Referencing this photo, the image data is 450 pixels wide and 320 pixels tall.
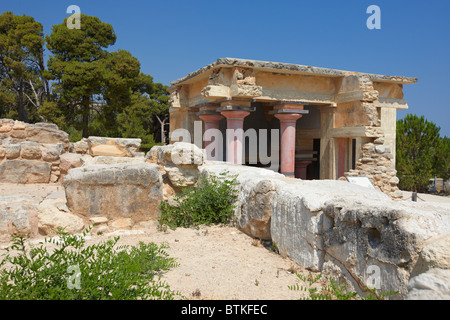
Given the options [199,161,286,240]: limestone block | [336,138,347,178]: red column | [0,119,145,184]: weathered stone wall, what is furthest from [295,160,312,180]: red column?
[199,161,286,240]: limestone block

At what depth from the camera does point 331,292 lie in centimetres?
267

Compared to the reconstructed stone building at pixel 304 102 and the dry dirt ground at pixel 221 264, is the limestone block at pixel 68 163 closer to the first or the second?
the dry dirt ground at pixel 221 264

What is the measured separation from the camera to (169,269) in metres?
3.24

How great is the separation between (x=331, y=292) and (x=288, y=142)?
8402mm

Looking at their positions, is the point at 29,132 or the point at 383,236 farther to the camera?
the point at 29,132

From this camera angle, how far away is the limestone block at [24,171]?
6766 millimetres

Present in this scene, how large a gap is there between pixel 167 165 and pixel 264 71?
207 inches

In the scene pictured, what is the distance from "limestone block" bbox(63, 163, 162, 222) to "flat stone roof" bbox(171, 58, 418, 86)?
5056mm

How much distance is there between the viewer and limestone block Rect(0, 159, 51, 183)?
6.77 m

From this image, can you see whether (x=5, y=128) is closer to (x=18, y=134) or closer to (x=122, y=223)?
→ (x=18, y=134)

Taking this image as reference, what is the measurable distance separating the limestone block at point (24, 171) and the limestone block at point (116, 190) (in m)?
2.83

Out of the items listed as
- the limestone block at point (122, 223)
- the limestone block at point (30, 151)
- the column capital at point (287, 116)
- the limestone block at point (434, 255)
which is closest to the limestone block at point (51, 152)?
the limestone block at point (30, 151)

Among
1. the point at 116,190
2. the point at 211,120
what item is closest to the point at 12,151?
the point at 116,190
